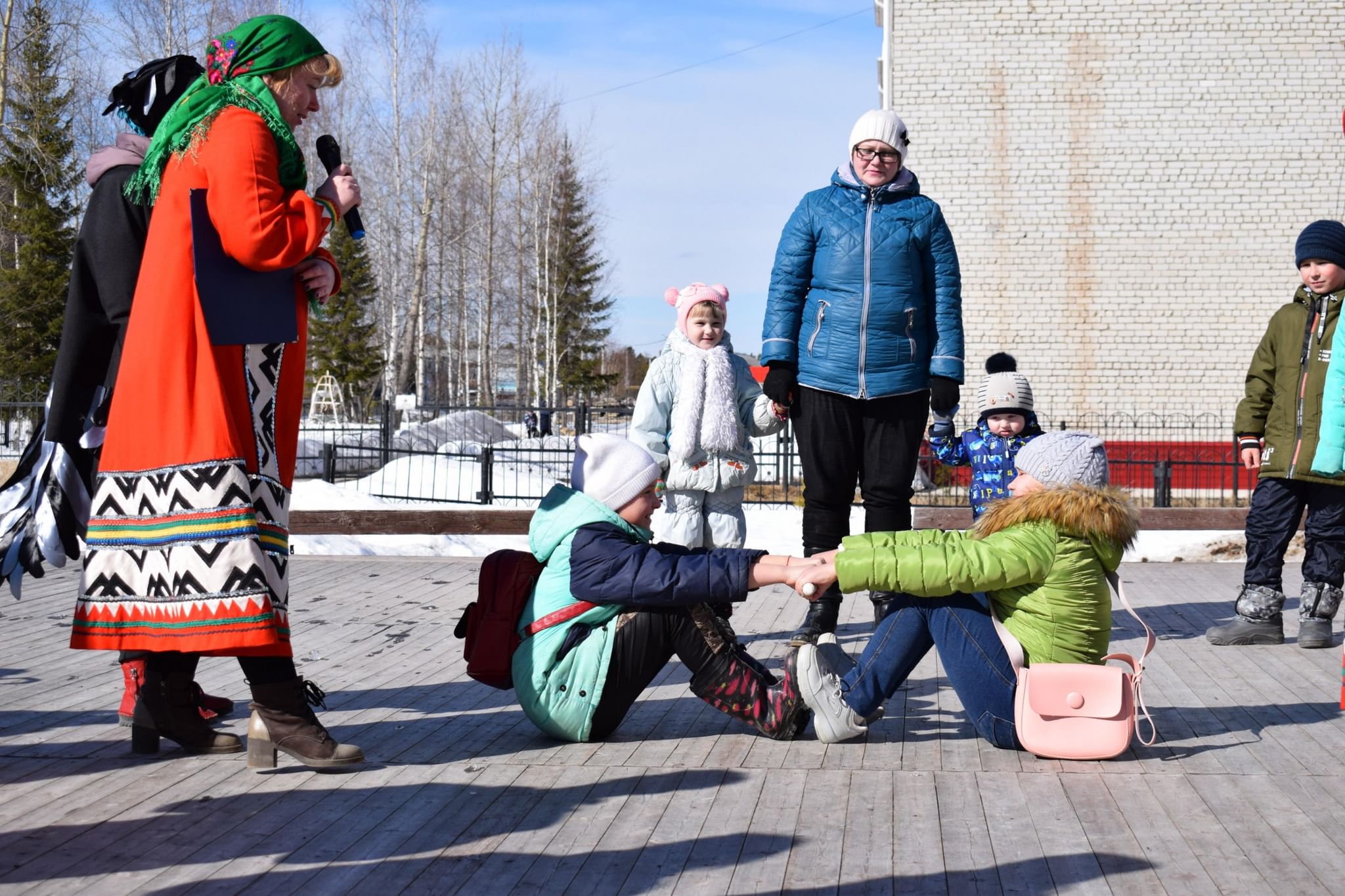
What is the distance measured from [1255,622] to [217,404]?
465 cm

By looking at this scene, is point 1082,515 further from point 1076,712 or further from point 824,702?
point 824,702

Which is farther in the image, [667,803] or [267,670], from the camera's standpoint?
Answer: [267,670]

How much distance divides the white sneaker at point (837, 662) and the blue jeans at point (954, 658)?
64mm

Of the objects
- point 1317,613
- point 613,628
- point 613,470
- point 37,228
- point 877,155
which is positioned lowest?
point 1317,613

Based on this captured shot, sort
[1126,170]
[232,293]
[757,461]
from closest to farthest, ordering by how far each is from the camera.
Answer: [232,293], [757,461], [1126,170]

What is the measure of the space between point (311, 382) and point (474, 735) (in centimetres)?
4534

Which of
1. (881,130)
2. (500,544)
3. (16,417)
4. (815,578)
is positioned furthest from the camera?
(16,417)

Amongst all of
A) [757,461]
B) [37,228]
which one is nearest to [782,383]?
[757,461]

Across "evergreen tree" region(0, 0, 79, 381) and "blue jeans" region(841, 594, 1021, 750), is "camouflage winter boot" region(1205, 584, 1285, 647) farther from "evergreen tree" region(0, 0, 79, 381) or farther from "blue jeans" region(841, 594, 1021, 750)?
"evergreen tree" region(0, 0, 79, 381)

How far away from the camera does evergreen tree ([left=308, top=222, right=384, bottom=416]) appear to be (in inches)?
1702

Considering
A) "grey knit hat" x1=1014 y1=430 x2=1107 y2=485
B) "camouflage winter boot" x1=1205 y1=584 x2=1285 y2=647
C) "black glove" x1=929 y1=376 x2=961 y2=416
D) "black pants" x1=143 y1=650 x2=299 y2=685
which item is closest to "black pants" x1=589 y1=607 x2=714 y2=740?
"black pants" x1=143 y1=650 x2=299 y2=685

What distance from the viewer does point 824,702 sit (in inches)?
154

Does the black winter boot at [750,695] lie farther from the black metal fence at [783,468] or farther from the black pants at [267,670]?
the black metal fence at [783,468]

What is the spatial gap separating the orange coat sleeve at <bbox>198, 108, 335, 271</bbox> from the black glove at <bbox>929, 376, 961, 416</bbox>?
272 cm
